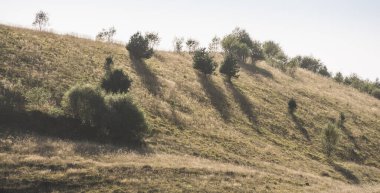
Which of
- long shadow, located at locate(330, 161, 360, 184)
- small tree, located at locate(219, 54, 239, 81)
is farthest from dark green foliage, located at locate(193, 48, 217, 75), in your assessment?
long shadow, located at locate(330, 161, 360, 184)

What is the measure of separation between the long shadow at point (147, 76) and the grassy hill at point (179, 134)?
21 centimetres

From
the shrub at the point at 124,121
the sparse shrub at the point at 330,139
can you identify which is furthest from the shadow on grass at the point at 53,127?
the sparse shrub at the point at 330,139

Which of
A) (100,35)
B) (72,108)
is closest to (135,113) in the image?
(72,108)

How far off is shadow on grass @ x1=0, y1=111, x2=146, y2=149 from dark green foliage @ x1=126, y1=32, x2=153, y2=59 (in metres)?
31.9

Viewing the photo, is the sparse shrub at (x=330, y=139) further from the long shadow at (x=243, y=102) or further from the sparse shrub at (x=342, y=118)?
the sparse shrub at (x=342, y=118)

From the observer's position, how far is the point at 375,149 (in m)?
60.5

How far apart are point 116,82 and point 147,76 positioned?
12866 millimetres

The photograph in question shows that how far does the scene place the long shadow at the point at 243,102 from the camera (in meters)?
58.8

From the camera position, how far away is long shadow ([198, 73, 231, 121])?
5750cm

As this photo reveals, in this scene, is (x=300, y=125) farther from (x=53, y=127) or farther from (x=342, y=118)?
(x=53, y=127)

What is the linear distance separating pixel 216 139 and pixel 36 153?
23.6 m

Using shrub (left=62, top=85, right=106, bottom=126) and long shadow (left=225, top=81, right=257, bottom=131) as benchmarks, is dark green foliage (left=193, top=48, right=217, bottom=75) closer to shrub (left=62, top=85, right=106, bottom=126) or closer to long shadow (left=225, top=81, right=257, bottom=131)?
long shadow (left=225, top=81, right=257, bottom=131)

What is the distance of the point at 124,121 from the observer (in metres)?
39.2

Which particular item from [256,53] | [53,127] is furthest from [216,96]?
[256,53]
